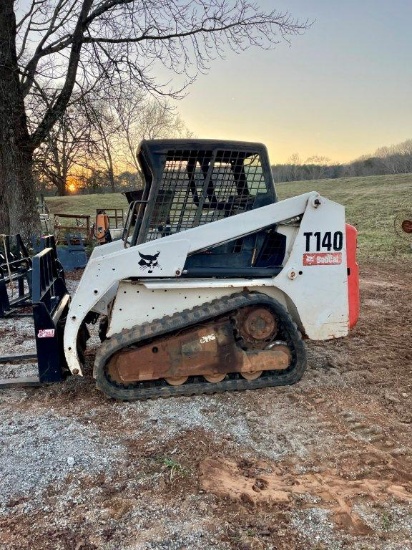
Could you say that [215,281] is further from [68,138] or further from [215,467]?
[68,138]

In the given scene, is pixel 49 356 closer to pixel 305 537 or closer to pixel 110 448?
pixel 110 448

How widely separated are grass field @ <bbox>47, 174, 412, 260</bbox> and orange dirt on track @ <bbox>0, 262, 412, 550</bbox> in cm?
1069

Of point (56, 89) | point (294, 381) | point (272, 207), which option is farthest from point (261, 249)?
point (56, 89)

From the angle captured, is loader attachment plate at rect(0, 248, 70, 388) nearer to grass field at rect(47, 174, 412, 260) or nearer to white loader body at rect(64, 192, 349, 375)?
white loader body at rect(64, 192, 349, 375)

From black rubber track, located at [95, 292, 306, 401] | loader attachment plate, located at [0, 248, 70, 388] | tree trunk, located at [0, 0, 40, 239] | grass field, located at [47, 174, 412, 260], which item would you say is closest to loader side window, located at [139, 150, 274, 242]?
black rubber track, located at [95, 292, 306, 401]

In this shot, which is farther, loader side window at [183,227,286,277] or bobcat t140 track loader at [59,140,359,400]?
loader side window at [183,227,286,277]

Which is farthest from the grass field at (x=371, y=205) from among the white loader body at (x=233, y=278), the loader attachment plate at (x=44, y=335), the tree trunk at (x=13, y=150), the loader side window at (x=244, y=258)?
the loader attachment plate at (x=44, y=335)

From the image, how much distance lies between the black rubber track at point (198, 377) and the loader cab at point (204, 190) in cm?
43

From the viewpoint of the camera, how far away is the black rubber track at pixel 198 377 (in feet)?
12.9

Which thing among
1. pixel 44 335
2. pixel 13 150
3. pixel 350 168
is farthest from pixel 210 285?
pixel 350 168

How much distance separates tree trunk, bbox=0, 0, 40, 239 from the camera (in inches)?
443

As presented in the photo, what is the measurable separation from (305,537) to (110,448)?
1.53m

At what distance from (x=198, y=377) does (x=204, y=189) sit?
5.66 feet

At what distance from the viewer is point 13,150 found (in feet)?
38.7
